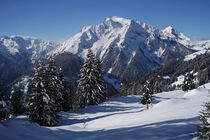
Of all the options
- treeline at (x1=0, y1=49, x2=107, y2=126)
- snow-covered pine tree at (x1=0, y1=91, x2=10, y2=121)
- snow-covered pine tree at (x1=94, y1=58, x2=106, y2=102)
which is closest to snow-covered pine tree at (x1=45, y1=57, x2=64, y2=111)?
treeline at (x1=0, y1=49, x2=107, y2=126)

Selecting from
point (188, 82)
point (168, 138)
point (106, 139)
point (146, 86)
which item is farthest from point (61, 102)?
point (188, 82)

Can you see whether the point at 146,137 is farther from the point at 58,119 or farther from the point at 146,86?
the point at 146,86

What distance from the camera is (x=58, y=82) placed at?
28859 mm

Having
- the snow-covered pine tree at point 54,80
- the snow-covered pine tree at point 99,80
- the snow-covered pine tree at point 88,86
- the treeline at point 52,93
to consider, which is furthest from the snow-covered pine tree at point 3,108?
the snow-covered pine tree at point 99,80

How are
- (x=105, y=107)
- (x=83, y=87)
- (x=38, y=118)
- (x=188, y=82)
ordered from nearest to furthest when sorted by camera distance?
(x=38, y=118) → (x=105, y=107) → (x=83, y=87) → (x=188, y=82)

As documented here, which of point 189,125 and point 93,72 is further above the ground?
point 93,72

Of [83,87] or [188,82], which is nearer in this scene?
[83,87]

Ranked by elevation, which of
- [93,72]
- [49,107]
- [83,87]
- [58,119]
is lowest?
[58,119]

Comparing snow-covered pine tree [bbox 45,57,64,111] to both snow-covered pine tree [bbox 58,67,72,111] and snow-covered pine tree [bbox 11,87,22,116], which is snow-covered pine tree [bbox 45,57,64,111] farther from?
snow-covered pine tree [bbox 11,87,22,116]

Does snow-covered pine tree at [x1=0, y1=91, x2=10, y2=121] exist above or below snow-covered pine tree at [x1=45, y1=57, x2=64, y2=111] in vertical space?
below

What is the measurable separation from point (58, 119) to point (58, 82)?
856 centimetres

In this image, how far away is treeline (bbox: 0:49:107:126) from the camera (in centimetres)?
2052

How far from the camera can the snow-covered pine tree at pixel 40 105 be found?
20.4m

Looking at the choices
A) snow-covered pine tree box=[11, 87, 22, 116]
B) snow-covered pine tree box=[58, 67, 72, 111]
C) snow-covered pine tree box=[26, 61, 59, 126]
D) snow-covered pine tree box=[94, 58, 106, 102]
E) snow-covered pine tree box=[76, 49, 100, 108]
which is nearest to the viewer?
snow-covered pine tree box=[26, 61, 59, 126]
